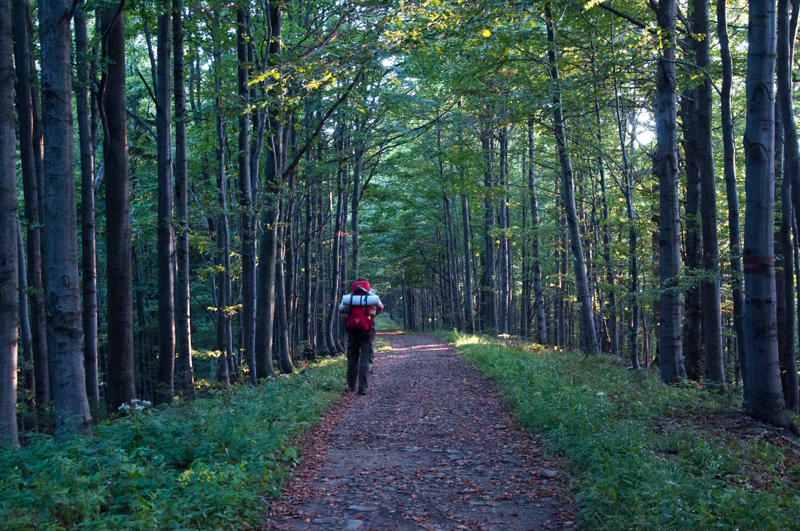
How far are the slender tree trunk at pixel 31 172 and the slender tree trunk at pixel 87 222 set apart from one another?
2.51 feet

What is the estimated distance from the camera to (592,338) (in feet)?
44.3

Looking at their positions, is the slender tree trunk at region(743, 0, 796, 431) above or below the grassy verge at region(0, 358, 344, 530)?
above

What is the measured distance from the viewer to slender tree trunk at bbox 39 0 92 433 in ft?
16.8

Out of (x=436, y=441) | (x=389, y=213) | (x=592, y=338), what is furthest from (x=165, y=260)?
(x=389, y=213)

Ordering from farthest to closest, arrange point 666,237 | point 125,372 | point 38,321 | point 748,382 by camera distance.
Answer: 1. point 38,321
2. point 666,237
3. point 125,372
4. point 748,382

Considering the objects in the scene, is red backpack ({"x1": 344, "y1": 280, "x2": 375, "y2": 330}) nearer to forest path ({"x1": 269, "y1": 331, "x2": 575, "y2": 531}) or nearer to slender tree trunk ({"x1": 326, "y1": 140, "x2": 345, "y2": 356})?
forest path ({"x1": 269, "y1": 331, "x2": 575, "y2": 531})

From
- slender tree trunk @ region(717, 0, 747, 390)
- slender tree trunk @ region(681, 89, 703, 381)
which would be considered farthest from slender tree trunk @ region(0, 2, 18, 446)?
slender tree trunk @ region(681, 89, 703, 381)

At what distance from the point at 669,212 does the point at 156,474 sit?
890 centimetres

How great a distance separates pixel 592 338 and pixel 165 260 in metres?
10.6

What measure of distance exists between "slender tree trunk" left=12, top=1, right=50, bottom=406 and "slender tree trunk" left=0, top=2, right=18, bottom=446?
2.46 metres

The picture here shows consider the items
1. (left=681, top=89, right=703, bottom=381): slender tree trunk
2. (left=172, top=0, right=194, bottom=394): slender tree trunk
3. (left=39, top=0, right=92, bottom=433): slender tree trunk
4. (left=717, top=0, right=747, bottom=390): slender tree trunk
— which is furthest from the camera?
(left=681, top=89, right=703, bottom=381): slender tree trunk

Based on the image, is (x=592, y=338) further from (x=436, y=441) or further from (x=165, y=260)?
(x=165, y=260)

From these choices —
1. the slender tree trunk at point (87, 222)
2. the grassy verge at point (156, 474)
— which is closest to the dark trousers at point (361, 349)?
the grassy verge at point (156, 474)

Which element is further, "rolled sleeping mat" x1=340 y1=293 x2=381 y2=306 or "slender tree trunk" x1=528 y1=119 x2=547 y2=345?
"slender tree trunk" x1=528 y1=119 x2=547 y2=345
